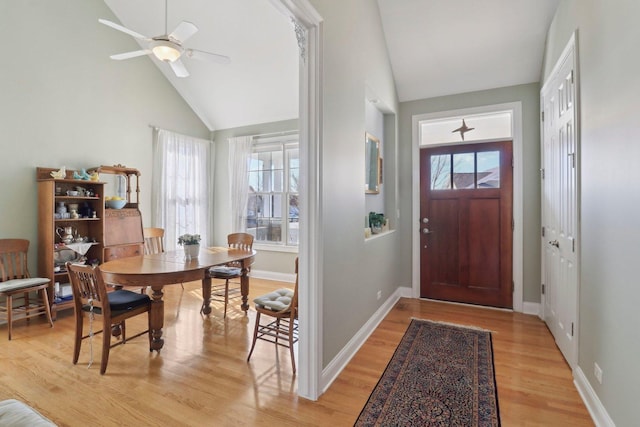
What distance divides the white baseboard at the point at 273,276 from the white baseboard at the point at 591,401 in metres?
3.73

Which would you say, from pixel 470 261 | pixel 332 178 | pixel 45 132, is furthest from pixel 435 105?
pixel 45 132

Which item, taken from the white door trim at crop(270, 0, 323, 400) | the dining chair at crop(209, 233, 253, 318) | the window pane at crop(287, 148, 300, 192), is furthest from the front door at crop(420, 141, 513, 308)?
the white door trim at crop(270, 0, 323, 400)

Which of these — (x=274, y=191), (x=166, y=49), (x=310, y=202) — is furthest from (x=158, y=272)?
(x=274, y=191)

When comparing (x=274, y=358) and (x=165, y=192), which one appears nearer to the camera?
(x=274, y=358)

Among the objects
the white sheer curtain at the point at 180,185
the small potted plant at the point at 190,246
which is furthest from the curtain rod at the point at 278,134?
the small potted plant at the point at 190,246

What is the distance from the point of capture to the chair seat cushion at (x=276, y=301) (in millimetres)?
2517

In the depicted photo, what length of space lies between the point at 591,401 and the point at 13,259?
17.5 feet

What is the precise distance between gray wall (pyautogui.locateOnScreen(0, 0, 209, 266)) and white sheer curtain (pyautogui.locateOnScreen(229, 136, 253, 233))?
4.44ft

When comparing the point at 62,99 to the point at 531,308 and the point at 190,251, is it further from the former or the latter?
the point at 531,308

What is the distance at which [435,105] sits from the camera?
407 centimetres

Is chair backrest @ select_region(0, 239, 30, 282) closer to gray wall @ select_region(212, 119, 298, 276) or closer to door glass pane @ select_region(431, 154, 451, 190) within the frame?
gray wall @ select_region(212, 119, 298, 276)

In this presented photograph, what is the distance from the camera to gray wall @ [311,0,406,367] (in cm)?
220

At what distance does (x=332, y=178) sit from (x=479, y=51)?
8.58ft

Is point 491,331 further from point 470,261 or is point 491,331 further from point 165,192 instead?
point 165,192
